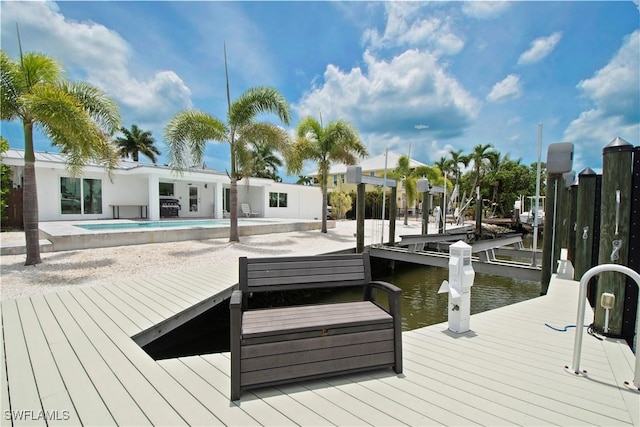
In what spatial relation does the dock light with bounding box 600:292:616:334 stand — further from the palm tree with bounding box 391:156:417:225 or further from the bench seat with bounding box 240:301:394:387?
the palm tree with bounding box 391:156:417:225

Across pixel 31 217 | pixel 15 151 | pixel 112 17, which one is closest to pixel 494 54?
pixel 112 17

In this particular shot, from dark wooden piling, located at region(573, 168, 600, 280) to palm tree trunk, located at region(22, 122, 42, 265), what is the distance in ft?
34.6

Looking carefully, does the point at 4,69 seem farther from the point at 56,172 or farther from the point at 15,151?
the point at 15,151

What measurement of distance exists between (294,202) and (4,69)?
697 inches

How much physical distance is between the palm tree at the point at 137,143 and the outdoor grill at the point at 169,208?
18.1 meters

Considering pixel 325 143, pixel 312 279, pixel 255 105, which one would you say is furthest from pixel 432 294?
pixel 325 143

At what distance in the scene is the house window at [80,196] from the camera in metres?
13.7

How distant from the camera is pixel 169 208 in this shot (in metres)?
17.2

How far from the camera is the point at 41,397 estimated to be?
6.53 feet

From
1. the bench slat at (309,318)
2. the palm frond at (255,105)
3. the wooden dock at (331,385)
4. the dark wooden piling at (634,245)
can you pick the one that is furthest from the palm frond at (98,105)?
the dark wooden piling at (634,245)

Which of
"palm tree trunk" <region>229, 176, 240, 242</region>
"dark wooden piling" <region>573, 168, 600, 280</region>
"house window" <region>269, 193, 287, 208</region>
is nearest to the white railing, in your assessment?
"dark wooden piling" <region>573, 168, 600, 280</region>

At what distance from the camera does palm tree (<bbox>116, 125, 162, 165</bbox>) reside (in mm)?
30734

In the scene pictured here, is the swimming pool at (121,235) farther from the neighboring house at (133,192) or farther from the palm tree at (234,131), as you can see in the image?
the neighboring house at (133,192)

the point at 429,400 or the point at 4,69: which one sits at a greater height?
the point at 4,69
